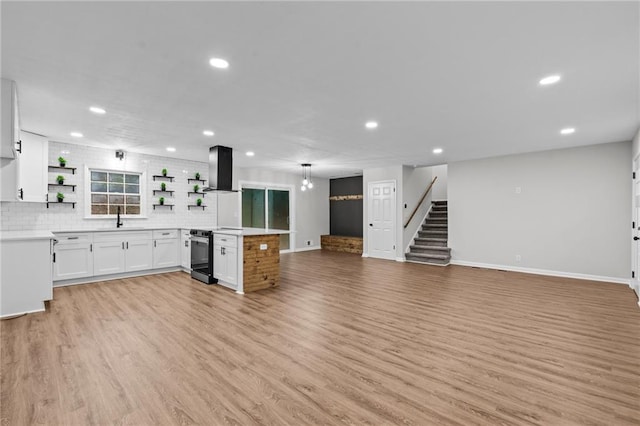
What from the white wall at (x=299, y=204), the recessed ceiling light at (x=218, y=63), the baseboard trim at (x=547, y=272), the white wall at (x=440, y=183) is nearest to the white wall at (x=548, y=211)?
the baseboard trim at (x=547, y=272)

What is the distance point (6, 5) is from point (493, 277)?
7371 mm

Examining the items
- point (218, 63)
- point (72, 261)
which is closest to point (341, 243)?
point (72, 261)

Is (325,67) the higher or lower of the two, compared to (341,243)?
higher

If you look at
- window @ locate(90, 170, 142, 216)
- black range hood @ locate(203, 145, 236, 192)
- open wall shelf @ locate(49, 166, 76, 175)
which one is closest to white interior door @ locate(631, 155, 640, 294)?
black range hood @ locate(203, 145, 236, 192)

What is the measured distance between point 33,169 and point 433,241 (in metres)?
8.80

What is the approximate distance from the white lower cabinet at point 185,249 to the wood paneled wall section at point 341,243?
16.8 ft

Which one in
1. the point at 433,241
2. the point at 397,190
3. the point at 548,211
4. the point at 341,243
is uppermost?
the point at 397,190

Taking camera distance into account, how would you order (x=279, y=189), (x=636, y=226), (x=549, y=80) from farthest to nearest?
1. (x=279, y=189)
2. (x=636, y=226)
3. (x=549, y=80)

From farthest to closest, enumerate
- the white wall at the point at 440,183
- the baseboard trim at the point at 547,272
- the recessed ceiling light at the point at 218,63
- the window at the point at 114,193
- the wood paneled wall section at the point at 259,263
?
the white wall at the point at 440,183 → the window at the point at 114,193 → the baseboard trim at the point at 547,272 → the wood paneled wall section at the point at 259,263 → the recessed ceiling light at the point at 218,63

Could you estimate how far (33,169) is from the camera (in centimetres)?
500

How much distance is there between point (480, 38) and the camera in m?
2.21

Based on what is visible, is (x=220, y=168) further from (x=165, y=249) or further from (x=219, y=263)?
(x=165, y=249)

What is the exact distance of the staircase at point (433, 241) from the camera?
7.72 meters

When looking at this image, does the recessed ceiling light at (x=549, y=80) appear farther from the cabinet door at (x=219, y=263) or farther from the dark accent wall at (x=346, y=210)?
the dark accent wall at (x=346, y=210)
